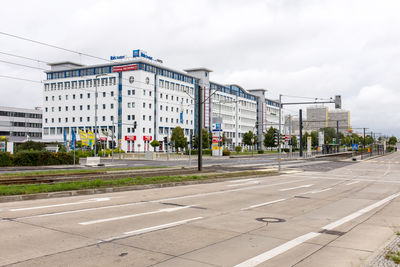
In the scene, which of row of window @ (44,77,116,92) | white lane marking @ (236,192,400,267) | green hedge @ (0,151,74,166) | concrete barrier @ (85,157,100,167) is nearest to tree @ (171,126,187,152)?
row of window @ (44,77,116,92)

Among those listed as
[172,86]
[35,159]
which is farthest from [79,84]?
[35,159]

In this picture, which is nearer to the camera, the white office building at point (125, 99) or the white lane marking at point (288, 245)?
the white lane marking at point (288, 245)

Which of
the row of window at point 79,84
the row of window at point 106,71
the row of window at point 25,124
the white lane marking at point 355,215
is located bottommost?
the white lane marking at point 355,215

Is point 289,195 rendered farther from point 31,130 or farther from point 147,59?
point 31,130

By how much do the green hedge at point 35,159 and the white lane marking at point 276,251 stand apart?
32356mm

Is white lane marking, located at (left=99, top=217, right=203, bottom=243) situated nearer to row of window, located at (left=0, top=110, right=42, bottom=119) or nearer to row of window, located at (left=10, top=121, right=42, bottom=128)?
row of window, located at (left=0, top=110, right=42, bottom=119)

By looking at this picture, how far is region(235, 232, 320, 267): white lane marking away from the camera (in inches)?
229

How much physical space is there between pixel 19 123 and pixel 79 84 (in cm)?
3148

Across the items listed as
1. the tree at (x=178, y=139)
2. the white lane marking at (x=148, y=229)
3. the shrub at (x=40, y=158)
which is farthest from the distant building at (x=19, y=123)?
A: the white lane marking at (x=148, y=229)

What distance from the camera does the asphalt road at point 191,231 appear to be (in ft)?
19.6

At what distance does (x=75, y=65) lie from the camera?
98.1 metres

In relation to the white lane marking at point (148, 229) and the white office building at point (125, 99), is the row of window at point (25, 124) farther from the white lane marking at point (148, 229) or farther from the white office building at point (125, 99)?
the white lane marking at point (148, 229)

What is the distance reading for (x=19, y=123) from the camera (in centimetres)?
11100

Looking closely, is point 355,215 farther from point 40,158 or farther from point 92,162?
point 40,158
